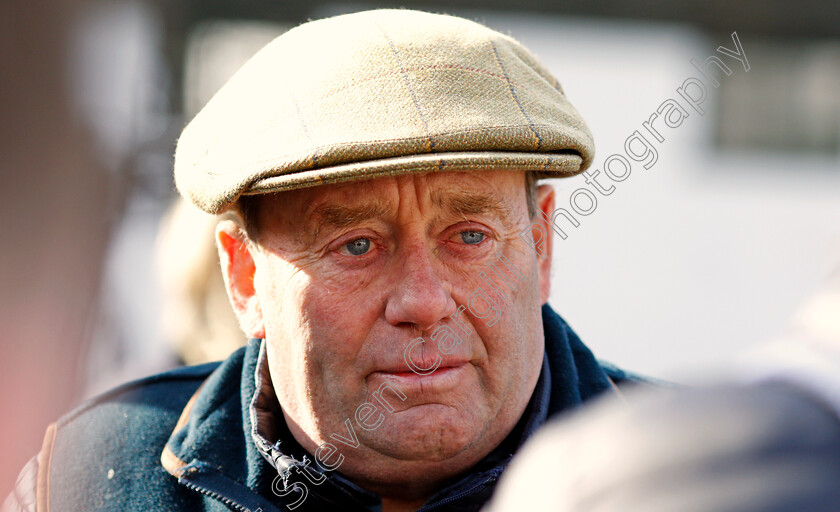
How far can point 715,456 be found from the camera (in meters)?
0.69

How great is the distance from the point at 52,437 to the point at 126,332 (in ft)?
8.34

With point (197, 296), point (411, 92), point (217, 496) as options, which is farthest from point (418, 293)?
point (197, 296)

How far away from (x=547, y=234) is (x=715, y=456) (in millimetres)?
1522

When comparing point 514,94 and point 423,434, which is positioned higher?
point 514,94

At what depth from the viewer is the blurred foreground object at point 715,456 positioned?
668 mm

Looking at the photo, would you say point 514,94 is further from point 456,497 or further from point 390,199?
point 456,497

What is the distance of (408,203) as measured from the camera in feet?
6.12

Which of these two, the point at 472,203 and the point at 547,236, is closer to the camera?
the point at 472,203

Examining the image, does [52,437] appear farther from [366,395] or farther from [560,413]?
[560,413]

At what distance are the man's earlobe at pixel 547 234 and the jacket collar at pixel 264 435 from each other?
14 cm

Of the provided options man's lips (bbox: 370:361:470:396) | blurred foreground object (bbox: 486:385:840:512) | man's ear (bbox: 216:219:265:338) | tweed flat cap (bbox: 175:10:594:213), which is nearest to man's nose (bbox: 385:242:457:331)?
man's lips (bbox: 370:361:470:396)

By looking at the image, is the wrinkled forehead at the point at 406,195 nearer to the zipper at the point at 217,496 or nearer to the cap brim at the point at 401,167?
the cap brim at the point at 401,167

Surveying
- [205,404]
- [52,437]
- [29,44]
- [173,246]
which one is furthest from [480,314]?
[173,246]

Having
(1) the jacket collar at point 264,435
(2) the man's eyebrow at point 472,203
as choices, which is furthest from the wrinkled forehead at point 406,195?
(1) the jacket collar at point 264,435
